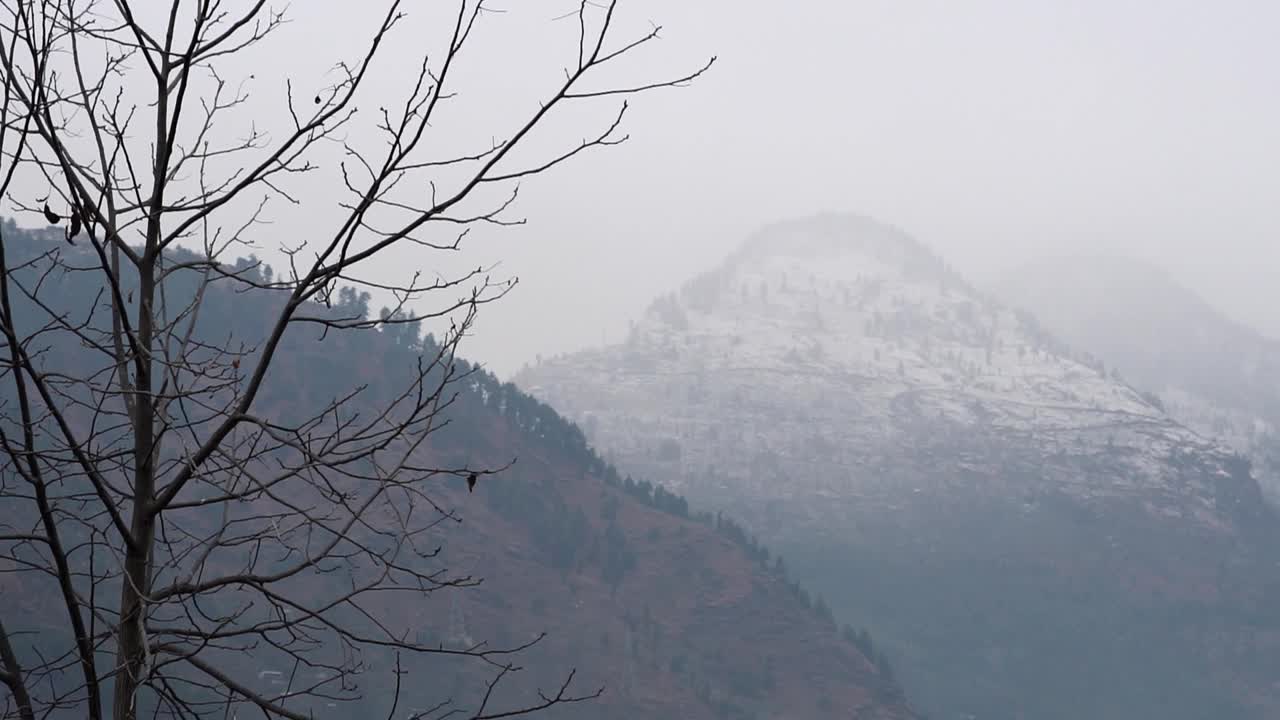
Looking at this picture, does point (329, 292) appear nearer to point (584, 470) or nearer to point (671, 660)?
point (671, 660)

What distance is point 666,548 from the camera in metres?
159

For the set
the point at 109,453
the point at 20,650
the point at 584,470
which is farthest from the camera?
the point at 584,470

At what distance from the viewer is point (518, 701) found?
11488 centimetres

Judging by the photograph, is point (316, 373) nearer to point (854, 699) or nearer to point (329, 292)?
point (854, 699)

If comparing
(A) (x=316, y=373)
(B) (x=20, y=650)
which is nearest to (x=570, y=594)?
(A) (x=316, y=373)

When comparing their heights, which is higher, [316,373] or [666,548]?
[316,373]

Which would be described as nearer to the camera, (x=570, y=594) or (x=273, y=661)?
(x=273, y=661)

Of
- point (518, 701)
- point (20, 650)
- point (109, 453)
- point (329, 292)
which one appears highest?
point (329, 292)

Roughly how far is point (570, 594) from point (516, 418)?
27.9m

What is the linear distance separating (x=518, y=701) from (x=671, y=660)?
29843 mm

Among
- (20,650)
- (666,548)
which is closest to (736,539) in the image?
(666,548)

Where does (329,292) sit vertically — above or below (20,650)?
above

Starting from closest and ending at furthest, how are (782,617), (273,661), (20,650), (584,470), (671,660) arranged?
(20,650)
(273,661)
(671,660)
(782,617)
(584,470)

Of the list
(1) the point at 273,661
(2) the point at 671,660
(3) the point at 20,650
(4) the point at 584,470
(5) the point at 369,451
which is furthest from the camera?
(4) the point at 584,470
